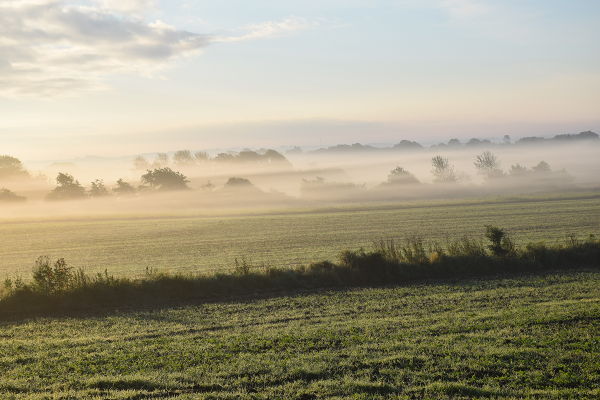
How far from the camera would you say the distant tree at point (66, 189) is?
460 ft

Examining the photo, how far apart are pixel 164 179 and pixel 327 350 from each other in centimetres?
13727

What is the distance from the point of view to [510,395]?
1209cm

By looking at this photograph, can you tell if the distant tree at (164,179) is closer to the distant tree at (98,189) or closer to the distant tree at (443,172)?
the distant tree at (98,189)

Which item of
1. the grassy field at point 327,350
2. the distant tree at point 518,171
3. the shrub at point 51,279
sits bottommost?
the grassy field at point 327,350

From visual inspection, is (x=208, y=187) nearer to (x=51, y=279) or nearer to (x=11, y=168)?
(x=11, y=168)

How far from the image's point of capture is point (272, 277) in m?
26.8

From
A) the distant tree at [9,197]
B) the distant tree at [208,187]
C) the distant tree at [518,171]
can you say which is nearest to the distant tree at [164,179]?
the distant tree at [208,187]

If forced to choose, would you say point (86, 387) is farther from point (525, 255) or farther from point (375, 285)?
point (525, 255)

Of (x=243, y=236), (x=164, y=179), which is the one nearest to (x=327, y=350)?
(x=243, y=236)

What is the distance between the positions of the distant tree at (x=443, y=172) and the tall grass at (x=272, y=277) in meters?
132

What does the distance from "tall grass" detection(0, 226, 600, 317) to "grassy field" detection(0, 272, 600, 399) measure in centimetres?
220

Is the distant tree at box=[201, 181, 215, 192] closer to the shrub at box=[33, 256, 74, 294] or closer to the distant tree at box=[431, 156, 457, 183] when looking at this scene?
the distant tree at box=[431, 156, 457, 183]

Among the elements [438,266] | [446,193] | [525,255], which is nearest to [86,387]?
[438,266]

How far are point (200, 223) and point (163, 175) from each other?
216ft
